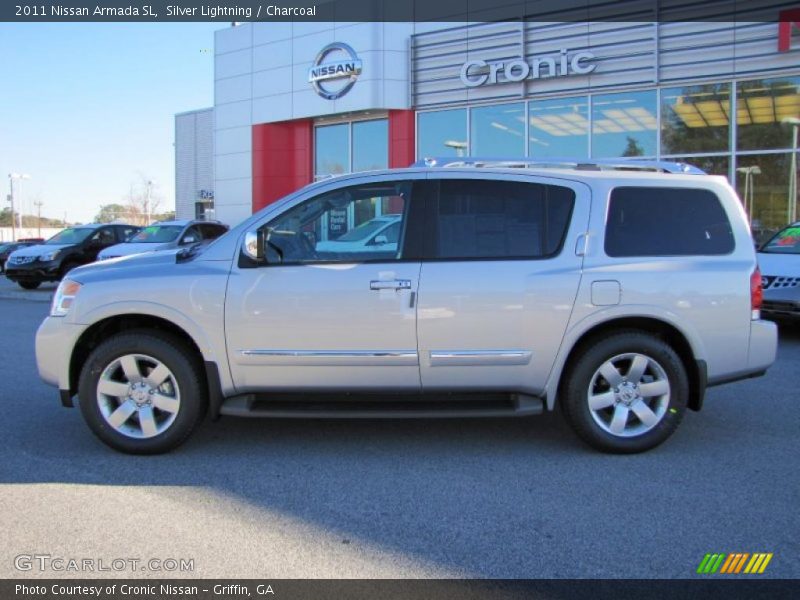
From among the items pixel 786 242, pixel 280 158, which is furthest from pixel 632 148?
pixel 280 158

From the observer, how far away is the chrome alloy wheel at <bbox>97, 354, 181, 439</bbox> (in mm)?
4555

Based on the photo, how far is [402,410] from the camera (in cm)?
446

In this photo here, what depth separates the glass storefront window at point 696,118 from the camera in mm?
15766

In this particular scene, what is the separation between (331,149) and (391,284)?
17505 mm

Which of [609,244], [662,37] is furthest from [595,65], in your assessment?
[609,244]

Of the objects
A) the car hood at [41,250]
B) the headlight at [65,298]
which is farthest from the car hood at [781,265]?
the car hood at [41,250]

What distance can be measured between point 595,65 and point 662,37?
156cm

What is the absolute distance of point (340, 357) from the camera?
4488 millimetres

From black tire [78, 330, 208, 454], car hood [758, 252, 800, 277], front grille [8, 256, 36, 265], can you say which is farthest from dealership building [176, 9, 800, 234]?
black tire [78, 330, 208, 454]

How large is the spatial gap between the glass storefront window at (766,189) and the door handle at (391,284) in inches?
531

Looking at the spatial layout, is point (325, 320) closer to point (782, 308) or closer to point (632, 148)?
point (782, 308)

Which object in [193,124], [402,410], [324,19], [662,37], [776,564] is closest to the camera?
[776,564]

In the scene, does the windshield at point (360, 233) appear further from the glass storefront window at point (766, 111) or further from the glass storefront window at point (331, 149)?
the glass storefront window at point (331, 149)

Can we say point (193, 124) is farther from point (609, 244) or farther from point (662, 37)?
point (609, 244)
